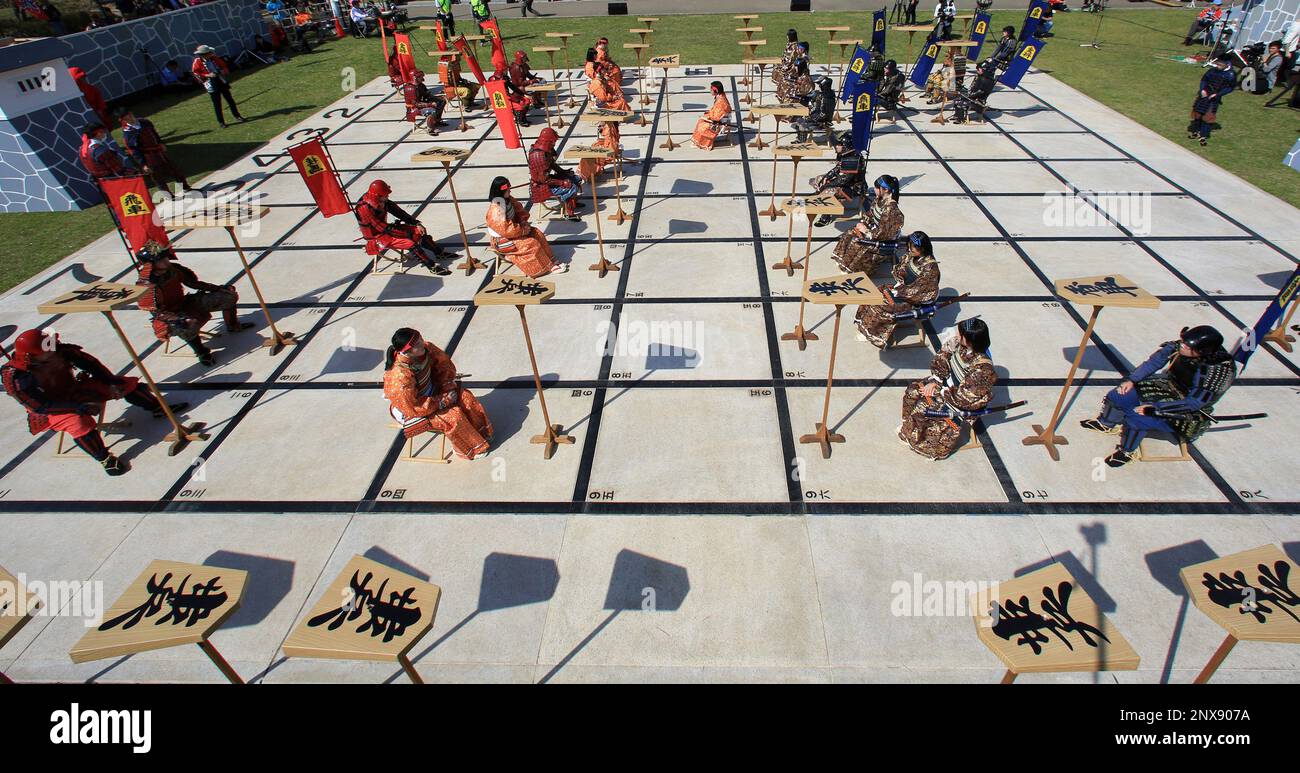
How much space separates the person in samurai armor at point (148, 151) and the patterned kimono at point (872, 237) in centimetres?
1517

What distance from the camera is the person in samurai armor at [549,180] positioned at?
12.0 metres

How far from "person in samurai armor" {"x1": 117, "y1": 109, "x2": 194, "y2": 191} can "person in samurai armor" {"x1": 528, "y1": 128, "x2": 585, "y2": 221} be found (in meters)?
9.01

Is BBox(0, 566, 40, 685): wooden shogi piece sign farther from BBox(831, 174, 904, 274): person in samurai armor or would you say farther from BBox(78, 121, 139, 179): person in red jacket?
BBox(78, 121, 139, 179): person in red jacket

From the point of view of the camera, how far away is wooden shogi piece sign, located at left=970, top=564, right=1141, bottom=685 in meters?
3.59

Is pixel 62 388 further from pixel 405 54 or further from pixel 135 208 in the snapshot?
pixel 405 54

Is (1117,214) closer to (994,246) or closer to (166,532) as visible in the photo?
(994,246)

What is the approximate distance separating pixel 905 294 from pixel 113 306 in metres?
9.52

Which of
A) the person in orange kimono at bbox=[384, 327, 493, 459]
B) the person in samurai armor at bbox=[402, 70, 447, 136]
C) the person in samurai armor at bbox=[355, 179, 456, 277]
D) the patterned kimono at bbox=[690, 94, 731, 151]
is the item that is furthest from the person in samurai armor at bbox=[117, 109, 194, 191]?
the patterned kimono at bbox=[690, 94, 731, 151]

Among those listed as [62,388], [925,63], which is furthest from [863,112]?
[62,388]

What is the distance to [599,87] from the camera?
17359 millimetres

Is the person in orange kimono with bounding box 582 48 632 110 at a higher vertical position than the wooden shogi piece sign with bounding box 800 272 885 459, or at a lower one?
higher

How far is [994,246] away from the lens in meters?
10.9
